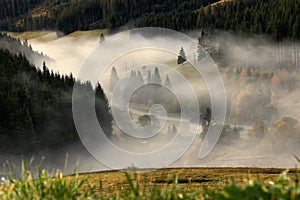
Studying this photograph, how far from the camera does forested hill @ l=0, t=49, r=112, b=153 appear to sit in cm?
16875

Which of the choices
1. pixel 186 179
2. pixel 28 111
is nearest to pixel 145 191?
pixel 186 179

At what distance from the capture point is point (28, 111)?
17600 centimetres

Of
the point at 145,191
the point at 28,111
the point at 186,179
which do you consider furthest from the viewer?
the point at 28,111

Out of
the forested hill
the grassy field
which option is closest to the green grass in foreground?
the grassy field

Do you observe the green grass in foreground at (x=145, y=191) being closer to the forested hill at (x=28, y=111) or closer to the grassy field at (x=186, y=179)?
the grassy field at (x=186, y=179)

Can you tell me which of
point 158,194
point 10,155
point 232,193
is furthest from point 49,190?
point 10,155

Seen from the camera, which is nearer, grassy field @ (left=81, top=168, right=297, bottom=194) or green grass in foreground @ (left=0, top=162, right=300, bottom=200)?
green grass in foreground @ (left=0, top=162, right=300, bottom=200)

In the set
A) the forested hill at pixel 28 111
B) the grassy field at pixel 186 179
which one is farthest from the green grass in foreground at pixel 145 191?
the forested hill at pixel 28 111

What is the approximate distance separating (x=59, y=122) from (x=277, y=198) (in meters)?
195

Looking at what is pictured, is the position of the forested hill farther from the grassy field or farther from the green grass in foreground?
the green grass in foreground

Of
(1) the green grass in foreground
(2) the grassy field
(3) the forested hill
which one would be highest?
(3) the forested hill

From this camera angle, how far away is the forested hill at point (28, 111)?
16875 centimetres

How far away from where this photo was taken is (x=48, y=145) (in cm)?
18575

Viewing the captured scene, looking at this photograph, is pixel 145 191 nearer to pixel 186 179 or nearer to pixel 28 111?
pixel 186 179
